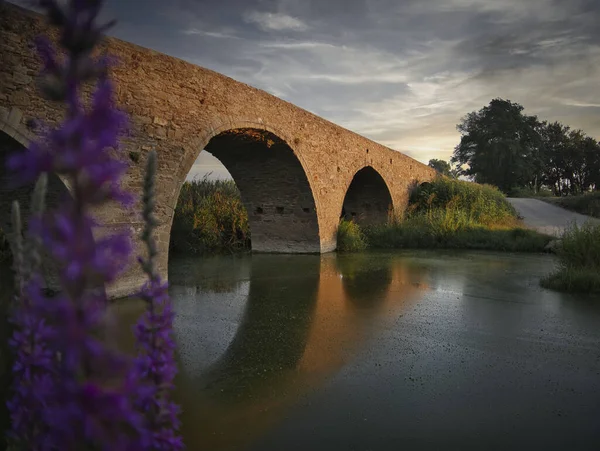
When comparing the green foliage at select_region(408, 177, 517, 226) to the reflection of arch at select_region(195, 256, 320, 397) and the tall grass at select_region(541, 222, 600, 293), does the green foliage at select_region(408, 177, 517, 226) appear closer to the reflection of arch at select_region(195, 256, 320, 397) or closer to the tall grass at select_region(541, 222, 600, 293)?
the tall grass at select_region(541, 222, 600, 293)

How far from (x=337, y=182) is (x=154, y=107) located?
22.7 feet

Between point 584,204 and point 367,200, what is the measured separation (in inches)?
602

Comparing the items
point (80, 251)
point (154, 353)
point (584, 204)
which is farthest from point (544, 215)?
point (80, 251)

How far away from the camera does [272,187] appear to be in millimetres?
11266

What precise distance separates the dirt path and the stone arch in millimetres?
12320

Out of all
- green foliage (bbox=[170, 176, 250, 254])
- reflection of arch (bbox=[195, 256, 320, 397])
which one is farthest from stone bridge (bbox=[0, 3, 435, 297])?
reflection of arch (bbox=[195, 256, 320, 397])

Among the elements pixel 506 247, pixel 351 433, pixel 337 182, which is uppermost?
pixel 337 182

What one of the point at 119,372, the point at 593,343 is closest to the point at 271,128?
the point at 593,343

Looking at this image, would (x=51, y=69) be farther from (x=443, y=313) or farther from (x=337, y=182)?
(x=337, y=182)

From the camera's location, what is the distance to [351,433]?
2.56m

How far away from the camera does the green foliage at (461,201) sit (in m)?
16.8

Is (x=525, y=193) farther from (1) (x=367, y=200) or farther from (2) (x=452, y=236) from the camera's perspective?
(2) (x=452, y=236)

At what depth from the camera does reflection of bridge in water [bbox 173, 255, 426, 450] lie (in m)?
2.76

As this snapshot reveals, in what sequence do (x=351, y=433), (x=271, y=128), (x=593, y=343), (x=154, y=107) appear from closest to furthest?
(x=351, y=433) → (x=593, y=343) → (x=154, y=107) → (x=271, y=128)
